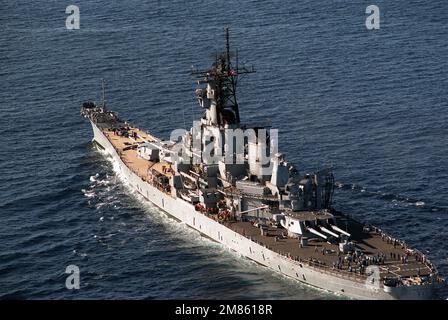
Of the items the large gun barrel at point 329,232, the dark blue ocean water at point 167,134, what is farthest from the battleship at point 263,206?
the dark blue ocean water at point 167,134

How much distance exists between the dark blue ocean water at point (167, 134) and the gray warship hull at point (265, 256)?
46.8 inches

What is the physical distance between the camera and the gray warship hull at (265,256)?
110 m

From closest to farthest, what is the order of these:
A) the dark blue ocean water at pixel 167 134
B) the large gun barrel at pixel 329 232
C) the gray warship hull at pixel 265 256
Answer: the gray warship hull at pixel 265 256 < the large gun barrel at pixel 329 232 < the dark blue ocean water at pixel 167 134

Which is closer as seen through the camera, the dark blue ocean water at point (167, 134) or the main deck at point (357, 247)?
the main deck at point (357, 247)

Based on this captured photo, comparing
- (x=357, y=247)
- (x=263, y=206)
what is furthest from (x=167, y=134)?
(x=357, y=247)

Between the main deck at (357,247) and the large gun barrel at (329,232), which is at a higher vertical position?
the large gun barrel at (329,232)

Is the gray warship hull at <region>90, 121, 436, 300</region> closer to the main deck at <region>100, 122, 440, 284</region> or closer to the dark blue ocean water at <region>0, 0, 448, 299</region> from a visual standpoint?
the main deck at <region>100, 122, 440, 284</region>

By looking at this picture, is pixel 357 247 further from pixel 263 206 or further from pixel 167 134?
pixel 167 134

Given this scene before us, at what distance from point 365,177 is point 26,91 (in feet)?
222

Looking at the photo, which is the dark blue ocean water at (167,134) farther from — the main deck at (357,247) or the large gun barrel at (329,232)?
the large gun barrel at (329,232)

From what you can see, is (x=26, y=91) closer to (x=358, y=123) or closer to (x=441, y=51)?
(x=358, y=123)

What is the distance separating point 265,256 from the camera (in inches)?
4815

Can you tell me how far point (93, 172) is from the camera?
15662cm
